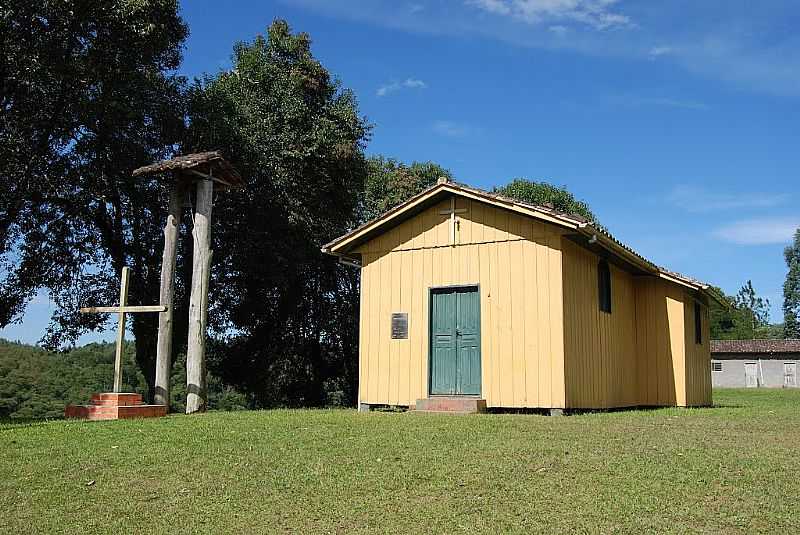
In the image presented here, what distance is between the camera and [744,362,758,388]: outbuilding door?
185ft

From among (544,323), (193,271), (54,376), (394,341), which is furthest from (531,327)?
(54,376)

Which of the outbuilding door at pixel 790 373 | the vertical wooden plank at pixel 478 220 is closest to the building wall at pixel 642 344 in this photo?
the vertical wooden plank at pixel 478 220

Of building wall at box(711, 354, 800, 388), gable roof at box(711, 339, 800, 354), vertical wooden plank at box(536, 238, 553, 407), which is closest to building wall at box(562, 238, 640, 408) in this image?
vertical wooden plank at box(536, 238, 553, 407)

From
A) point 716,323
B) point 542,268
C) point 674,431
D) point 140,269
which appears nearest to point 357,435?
point 674,431

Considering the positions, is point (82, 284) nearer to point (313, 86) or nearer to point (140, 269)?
point (140, 269)

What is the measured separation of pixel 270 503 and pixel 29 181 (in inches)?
611

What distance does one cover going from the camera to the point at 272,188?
22.3 m

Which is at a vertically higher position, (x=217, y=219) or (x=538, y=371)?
(x=217, y=219)

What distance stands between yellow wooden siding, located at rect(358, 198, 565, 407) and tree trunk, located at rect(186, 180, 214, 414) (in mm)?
3221

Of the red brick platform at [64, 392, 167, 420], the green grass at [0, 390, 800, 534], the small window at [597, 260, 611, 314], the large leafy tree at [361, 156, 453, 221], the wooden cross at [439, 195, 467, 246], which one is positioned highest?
the large leafy tree at [361, 156, 453, 221]

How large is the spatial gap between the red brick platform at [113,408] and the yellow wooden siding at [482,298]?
14.5ft

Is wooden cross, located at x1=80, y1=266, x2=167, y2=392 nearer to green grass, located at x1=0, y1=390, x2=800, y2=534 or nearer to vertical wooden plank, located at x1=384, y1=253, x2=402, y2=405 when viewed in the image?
green grass, located at x1=0, y1=390, x2=800, y2=534

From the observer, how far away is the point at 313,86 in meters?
23.4

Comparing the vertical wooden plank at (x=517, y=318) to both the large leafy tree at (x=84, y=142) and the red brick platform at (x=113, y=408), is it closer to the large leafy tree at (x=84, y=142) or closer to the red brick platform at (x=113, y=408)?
the red brick platform at (x=113, y=408)
